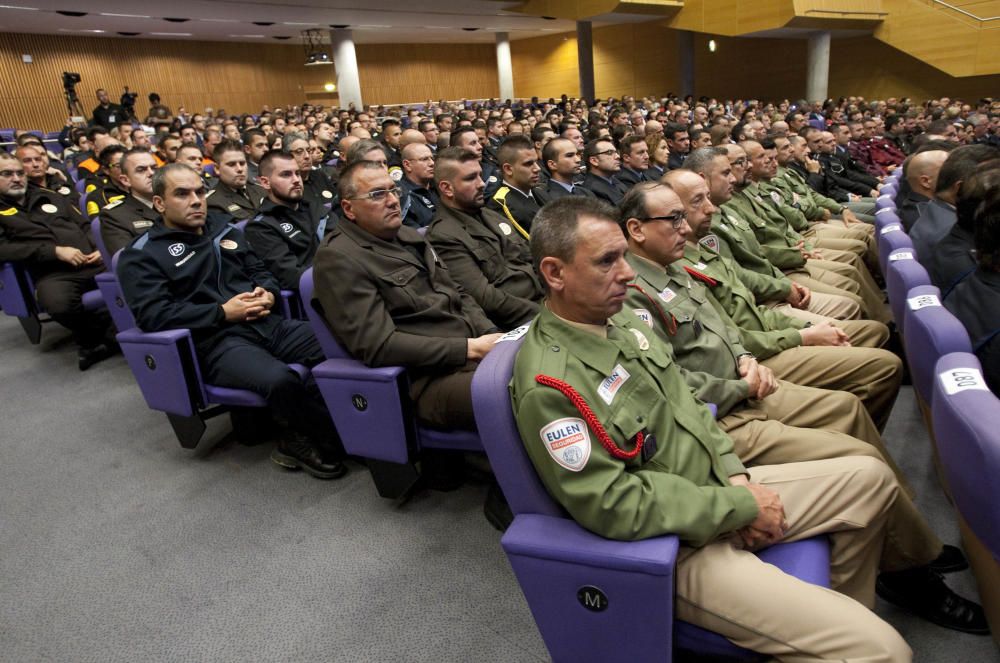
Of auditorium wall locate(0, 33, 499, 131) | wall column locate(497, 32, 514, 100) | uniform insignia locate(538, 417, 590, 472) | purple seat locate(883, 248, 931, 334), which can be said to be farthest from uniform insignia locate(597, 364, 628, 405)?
wall column locate(497, 32, 514, 100)

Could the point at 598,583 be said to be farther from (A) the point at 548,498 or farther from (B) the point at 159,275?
(B) the point at 159,275

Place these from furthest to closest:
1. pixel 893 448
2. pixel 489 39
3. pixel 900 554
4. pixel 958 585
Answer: pixel 489 39 → pixel 893 448 → pixel 958 585 → pixel 900 554

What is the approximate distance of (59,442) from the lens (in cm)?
264

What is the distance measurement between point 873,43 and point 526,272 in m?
16.9

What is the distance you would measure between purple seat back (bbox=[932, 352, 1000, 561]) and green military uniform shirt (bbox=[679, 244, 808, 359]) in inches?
37.6

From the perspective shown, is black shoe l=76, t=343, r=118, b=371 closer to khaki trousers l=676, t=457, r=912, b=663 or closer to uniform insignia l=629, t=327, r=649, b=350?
uniform insignia l=629, t=327, r=649, b=350

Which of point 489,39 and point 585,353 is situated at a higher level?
point 489,39

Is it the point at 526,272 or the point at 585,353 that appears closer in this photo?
the point at 585,353

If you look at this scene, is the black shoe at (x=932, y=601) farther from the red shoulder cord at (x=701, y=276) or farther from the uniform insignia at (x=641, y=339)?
the red shoulder cord at (x=701, y=276)

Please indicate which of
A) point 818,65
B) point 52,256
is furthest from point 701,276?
point 818,65

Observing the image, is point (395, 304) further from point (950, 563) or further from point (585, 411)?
point (950, 563)

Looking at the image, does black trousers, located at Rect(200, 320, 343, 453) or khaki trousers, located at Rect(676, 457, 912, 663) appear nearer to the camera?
khaki trousers, located at Rect(676, 457, 912, 663)

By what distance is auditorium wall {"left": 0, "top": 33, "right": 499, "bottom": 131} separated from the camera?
13.6 m

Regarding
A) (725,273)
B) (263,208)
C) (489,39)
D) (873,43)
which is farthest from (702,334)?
(489,39)
